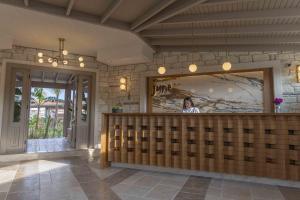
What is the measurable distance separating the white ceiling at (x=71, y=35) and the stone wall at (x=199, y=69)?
13.3 inches

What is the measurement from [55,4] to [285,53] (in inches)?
200

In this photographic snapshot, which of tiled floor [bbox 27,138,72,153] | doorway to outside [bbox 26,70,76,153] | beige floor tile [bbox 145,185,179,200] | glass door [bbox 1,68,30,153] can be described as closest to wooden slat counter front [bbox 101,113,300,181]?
beige floor tile [bbox 145,185,179,200]

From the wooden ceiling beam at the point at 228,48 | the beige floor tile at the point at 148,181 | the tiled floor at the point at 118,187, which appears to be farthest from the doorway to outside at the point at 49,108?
the beige floor tile at the point at 148,181

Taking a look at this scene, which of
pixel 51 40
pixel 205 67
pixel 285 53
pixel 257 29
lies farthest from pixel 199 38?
pixel 51 40

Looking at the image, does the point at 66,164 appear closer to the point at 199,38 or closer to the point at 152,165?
the point at 152,165

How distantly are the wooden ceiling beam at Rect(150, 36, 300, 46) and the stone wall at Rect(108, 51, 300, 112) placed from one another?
441 mm

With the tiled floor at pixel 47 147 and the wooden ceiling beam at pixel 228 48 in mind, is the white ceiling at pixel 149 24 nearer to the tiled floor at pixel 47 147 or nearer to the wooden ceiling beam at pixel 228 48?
the wooden ceiling beam at pixel 228 48

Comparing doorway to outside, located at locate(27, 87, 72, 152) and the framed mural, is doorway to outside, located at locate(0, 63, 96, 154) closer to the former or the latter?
doorway to outside, located at locate(27, 87, 72, 152)

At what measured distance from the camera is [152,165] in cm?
421

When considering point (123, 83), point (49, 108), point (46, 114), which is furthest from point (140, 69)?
point (49, 108)

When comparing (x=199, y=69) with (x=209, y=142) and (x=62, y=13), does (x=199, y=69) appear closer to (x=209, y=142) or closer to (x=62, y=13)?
(x=209, y=142)

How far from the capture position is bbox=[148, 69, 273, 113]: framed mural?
502cm

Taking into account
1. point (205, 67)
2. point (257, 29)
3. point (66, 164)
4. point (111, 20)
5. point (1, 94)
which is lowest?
point (66, 164)

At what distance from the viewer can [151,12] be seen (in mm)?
3861
